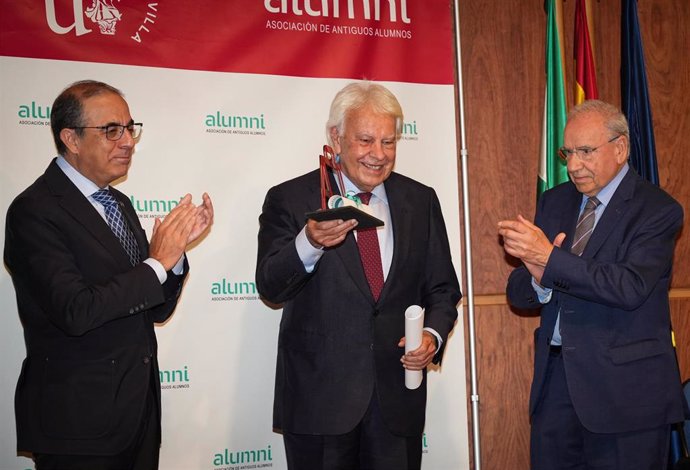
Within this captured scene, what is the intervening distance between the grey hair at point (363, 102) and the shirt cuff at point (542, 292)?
88 centimetres

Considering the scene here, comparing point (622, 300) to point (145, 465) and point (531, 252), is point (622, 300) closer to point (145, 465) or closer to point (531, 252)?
point (531, 252)

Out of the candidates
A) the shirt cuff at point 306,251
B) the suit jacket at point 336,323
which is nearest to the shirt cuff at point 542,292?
the suit jacket at point 336,323

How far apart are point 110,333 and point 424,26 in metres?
2.59

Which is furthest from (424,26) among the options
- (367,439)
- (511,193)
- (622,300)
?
(367,439)

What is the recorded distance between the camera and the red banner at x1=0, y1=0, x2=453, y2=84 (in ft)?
11.5

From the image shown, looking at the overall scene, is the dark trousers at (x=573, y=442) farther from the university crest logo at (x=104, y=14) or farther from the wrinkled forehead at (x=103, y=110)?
the university crest logo at (x=104, y=14)

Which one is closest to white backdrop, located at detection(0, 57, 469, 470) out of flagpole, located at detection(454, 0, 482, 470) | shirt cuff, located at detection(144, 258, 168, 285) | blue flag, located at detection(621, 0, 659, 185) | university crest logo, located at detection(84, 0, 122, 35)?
university crest logo, located at detection(84, 0, 122, 35)

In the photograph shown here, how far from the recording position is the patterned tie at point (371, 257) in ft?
9.18

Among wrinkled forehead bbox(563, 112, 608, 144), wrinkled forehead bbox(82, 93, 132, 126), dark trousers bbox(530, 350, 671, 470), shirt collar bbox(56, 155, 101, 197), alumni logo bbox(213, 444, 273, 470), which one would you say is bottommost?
alumni logo bbox(213, 444, 273, 470)

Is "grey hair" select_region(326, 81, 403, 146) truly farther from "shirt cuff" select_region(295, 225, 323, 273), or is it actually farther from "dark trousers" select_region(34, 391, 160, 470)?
"dark trousers" select_region(34, 391, 160, 470)

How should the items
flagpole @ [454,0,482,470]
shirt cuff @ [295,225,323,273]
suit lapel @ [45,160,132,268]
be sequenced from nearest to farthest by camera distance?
suit lapel @ [45,160,132,268] → shirt cuff @ [295,225,323,273] → flagpole @ [454,0,482,470]

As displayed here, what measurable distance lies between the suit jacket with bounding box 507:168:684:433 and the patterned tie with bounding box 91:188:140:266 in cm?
159

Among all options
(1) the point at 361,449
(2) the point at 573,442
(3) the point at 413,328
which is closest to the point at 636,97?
(2) the point at 573,442

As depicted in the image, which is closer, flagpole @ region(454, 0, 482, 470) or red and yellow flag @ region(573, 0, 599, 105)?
flagpole @ region(454, 0, 482, 470)
